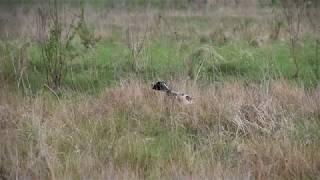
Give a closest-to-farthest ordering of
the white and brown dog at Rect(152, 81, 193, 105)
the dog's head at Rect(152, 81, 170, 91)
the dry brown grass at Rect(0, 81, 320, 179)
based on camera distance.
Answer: the dry brown grass at Rect(0, 81, 320, 179), the white and brown dog at Rect(152, 81, 193, 105), the dog's head at Rect(152, 81, 170, 91)

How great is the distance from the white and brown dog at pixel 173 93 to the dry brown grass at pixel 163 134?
102 mm

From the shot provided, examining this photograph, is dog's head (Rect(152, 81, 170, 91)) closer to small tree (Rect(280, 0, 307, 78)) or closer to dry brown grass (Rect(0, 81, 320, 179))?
dry brown grass (Rect(0, 81, 320, 179))

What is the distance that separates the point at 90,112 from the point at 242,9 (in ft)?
47.8

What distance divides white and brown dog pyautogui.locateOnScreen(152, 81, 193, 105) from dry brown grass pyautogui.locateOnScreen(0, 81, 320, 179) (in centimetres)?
10

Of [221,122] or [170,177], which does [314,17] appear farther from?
[170,177]

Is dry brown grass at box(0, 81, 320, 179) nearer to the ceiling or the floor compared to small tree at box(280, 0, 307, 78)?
nearer to the floor

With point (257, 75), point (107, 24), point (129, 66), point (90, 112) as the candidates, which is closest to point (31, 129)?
point (90, 112)

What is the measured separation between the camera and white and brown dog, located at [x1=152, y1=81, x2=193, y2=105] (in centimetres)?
603

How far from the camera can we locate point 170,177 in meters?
4.15

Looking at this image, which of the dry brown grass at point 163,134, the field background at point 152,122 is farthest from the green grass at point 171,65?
the dry brown grass at point 163,134

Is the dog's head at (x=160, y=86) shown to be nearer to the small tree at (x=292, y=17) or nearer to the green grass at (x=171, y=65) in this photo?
the green grass at (x=171, y=65)

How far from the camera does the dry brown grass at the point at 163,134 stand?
168 inches

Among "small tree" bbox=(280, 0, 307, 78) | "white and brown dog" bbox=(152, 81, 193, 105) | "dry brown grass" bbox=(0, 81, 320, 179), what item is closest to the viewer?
"dry brown grass" bbox=(0, 81, 320, 179)

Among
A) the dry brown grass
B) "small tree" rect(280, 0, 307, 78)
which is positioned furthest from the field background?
"small tree" rect(280, 0, 307, 78)
